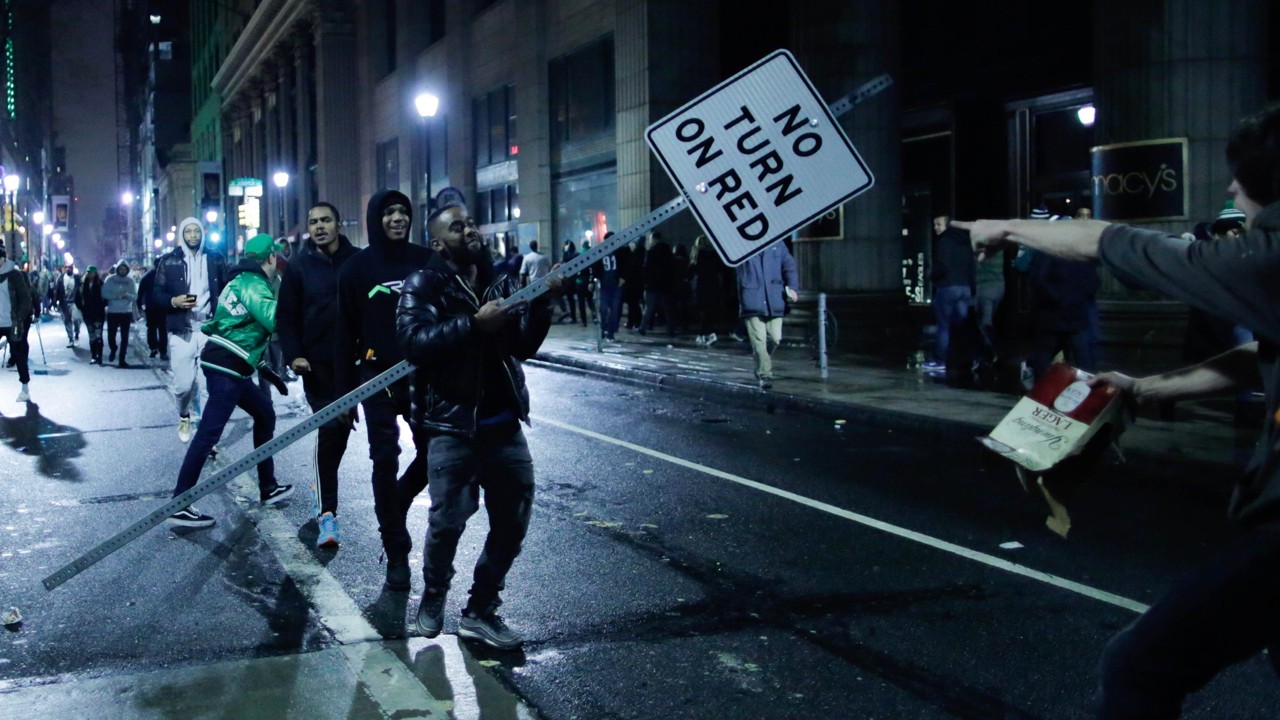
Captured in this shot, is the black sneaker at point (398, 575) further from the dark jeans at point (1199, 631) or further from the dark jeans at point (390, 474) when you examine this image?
the dark jeans at point (1199, 631)

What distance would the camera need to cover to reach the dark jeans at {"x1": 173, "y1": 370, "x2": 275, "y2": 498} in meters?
8.22

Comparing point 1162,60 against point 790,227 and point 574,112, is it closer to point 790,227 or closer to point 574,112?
point 790,227

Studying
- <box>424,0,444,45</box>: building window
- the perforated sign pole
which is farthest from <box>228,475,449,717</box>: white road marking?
<box>424,0,444,45</box>: building window

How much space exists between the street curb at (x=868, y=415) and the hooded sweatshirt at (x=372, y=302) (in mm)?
5668

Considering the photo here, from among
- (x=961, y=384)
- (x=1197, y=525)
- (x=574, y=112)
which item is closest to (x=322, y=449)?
(x=1197, y=525)

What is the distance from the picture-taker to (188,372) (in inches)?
448

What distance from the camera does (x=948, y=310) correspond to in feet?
51.2

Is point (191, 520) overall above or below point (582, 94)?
below

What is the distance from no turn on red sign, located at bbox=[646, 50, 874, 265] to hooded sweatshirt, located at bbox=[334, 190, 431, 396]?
2.10 meters

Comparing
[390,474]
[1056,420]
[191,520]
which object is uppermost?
[1056,420]

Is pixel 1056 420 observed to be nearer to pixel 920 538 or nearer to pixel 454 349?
pixel 454 349

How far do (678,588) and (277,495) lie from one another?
377cm

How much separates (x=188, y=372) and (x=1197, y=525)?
8.25 metres

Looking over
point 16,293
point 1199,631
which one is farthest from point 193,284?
point 1199,631
